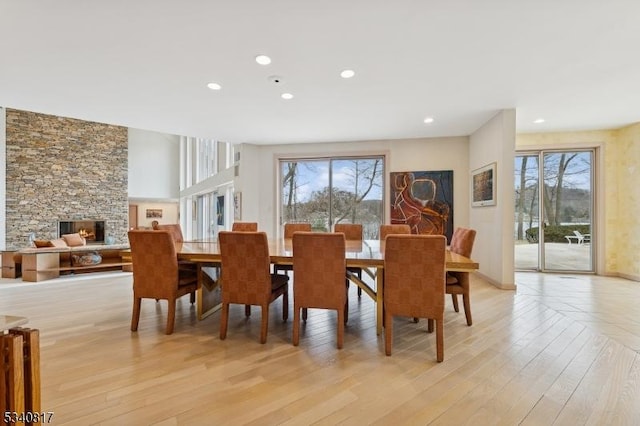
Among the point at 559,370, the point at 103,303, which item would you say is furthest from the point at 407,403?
the point at 103,303

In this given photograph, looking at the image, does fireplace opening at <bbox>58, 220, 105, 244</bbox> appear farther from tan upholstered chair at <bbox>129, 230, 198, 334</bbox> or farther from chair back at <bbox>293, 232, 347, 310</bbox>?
chair back at <bbox>293, 232, 347, 310</bbox>

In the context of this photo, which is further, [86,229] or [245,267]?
[86,229]

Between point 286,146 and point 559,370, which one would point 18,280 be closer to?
point 286,146

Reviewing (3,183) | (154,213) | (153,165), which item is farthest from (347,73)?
(154,213)

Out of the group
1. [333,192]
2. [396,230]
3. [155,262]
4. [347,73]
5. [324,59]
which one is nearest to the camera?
[155,262]

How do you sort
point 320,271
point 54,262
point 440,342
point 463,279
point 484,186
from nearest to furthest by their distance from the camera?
1. point 440,342
2. point 320,271
3. point 463,279
4. point 484,186
5. point 54,262

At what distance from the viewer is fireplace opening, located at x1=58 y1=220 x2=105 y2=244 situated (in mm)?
8633

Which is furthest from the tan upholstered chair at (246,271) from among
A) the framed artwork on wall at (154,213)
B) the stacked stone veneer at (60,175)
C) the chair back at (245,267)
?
the framed artwork on wall at (154,213)

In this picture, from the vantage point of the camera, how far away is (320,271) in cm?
235

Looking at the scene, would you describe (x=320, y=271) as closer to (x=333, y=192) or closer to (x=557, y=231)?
(x=333, y=192)

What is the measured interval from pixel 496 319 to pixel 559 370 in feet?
3.27

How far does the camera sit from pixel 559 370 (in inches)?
80.6

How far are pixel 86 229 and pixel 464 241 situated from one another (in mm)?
10485

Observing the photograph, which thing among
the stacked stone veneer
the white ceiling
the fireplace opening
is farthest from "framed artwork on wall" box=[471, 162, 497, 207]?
the fireplace opening
